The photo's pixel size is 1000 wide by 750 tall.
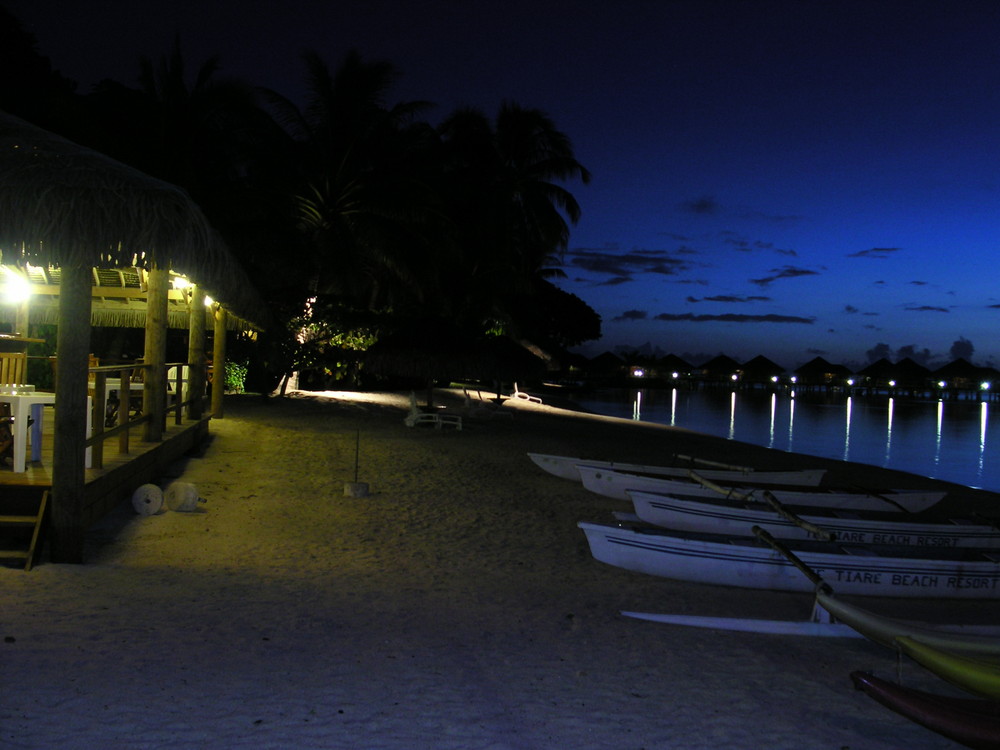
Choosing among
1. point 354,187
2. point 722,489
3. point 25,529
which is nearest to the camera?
point 25,529

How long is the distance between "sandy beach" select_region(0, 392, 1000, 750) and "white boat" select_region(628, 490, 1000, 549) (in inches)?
33.1

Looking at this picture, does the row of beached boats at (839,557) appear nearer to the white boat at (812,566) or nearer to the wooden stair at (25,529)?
the white boat at (812,566)

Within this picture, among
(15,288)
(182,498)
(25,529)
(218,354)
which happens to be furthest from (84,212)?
(218,354)

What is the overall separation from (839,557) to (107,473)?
18.0ft

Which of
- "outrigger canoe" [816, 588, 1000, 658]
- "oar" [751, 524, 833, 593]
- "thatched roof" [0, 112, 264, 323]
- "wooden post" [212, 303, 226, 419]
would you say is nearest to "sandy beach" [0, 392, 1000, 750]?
"outrigger canoe" [816, 588, 1000, 658]

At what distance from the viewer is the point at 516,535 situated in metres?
7.09

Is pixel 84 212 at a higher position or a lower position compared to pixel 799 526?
higher

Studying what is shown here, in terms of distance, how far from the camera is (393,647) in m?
4.12

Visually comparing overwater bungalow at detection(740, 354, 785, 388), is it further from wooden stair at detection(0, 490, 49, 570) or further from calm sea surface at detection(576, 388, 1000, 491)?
wooden stair at detection(0, 490, 49, 570)

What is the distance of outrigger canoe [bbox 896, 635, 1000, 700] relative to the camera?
3428 mm

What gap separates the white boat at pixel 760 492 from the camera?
8023mm

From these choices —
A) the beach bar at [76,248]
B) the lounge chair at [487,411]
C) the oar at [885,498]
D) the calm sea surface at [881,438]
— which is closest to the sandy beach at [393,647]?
the beach bar at [76,248]

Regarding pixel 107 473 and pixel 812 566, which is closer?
pixel 812 566

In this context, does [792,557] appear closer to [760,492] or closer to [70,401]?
[760,492]
